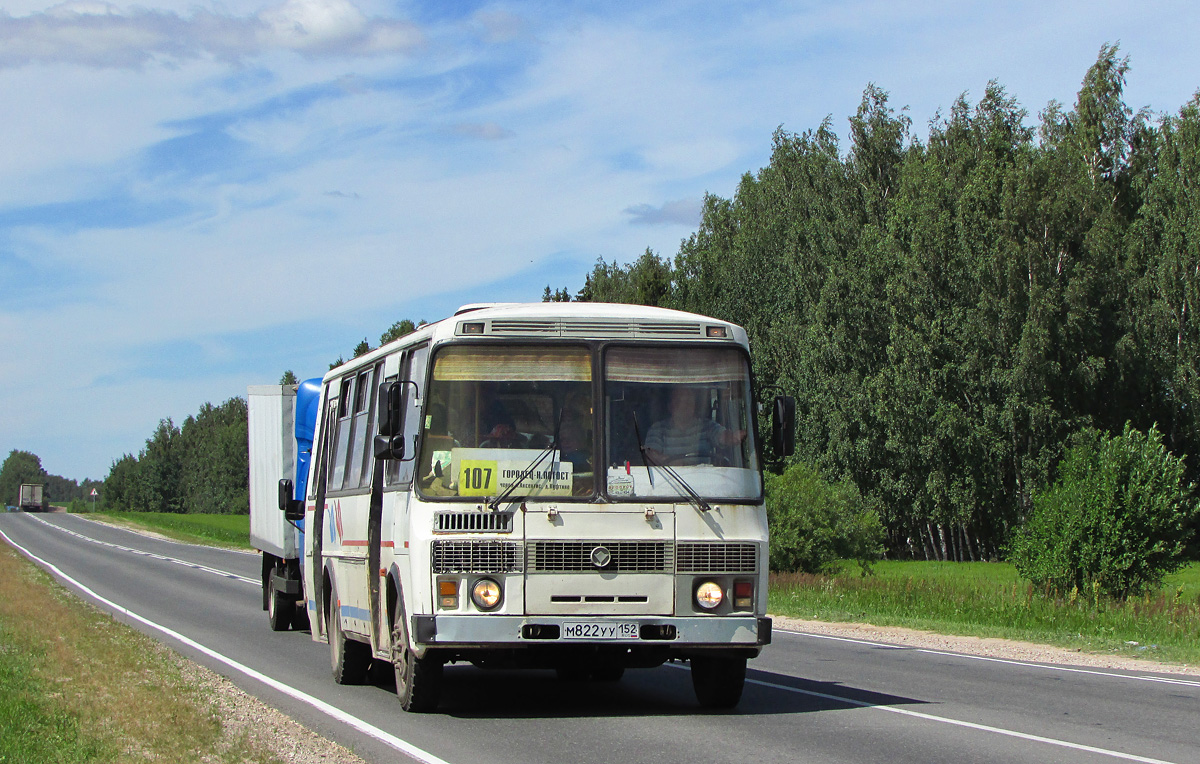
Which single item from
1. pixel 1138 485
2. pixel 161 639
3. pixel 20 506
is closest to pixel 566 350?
pixel 161 639

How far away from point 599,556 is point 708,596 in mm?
884

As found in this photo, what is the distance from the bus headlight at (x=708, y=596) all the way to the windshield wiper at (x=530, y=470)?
1511 millimetres

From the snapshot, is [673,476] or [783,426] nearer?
[673,476]

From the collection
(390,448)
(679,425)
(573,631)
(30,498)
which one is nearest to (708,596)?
(573,631)

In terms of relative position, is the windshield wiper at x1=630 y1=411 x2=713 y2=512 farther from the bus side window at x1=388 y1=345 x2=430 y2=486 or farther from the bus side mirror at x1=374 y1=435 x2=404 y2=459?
the bus side mirror at x1=374 y1=435 x2=404 y2=459

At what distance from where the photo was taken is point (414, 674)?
10438mm

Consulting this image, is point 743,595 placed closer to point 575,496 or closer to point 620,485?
point 620,485

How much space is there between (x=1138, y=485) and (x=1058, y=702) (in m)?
16.9

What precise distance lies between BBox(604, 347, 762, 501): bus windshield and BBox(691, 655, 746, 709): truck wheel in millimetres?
1499

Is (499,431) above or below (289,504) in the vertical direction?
above

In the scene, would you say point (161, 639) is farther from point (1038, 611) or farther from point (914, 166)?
point (914, 166)

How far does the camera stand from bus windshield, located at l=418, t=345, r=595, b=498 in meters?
9.94

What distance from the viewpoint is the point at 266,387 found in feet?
70.9

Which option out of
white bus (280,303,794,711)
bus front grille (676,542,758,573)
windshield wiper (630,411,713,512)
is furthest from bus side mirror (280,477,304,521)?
bus front grille (676,542,758,573)
